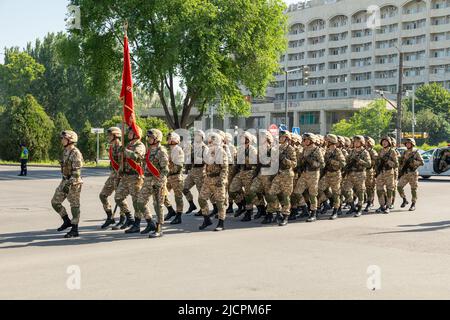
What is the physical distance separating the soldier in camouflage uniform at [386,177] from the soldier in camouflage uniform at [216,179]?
5596 mm

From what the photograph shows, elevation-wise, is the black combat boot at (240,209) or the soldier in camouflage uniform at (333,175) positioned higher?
the soldier in camouflage uniform at (333,175)

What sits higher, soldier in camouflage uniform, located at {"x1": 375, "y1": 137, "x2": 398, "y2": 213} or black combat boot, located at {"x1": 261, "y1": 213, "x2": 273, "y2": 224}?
soldier in camouflage uniform, located at {"x1": 375, "y1": 137, "x2": 398, "y2": 213}

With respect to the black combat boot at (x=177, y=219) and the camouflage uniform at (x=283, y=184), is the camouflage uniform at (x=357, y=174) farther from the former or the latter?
the black combat boot at (x=177, y=219)

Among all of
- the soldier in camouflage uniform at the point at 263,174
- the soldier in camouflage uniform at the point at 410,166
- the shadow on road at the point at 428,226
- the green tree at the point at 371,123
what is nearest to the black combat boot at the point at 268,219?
the soldier in camouflage uniform at the point at 263,174

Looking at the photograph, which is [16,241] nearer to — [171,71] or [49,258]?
[49,258]

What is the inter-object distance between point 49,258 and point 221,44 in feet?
93.0

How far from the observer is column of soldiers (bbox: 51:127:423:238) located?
1126 cm

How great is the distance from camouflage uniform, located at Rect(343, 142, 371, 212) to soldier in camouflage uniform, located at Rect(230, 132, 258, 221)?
277 centimetres

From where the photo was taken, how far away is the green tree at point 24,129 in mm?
45344

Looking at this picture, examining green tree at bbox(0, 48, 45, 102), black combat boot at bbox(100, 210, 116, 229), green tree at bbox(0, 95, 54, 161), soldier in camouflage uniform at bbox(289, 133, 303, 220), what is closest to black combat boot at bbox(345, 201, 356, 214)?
soldier in camouflage uniform at bbox(289, 133, 303, 220)

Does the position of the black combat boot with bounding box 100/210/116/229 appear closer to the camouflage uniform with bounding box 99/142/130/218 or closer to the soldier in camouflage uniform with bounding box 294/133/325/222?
the camouflage uniform with bounding box 99/142/130/218

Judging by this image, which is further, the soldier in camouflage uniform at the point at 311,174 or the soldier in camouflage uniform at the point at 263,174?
the soldier in camouflage uniform at the point at 311,174

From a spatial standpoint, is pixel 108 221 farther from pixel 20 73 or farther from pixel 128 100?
pixel 20 73

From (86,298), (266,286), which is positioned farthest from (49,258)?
(266,286)
